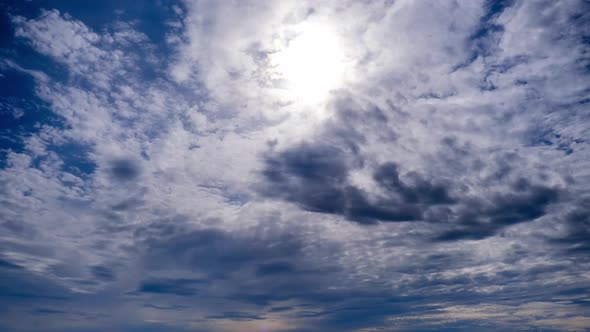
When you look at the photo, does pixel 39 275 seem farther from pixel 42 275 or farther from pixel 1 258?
pixel 1 258

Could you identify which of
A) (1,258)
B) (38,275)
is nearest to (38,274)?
(38,275)

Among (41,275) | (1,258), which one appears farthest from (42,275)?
(1,258)

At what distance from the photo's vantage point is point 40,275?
58.2 meters

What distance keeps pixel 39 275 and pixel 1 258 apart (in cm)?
737

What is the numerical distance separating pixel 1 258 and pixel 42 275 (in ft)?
24.9

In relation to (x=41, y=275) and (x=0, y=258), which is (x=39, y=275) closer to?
(x=41, y=275)

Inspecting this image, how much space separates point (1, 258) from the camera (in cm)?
5256

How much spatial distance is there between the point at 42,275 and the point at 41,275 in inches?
5.6

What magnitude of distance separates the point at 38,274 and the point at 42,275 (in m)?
0.68

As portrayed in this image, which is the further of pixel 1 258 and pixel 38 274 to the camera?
pixel 38 274

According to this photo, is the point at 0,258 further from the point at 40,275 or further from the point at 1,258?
the point at 40,275

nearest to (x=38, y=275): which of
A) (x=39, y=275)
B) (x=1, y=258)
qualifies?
(x=39, y=275)

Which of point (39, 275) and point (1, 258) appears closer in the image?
point (1, 258)

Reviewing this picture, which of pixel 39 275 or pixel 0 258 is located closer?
pixel 0 258
